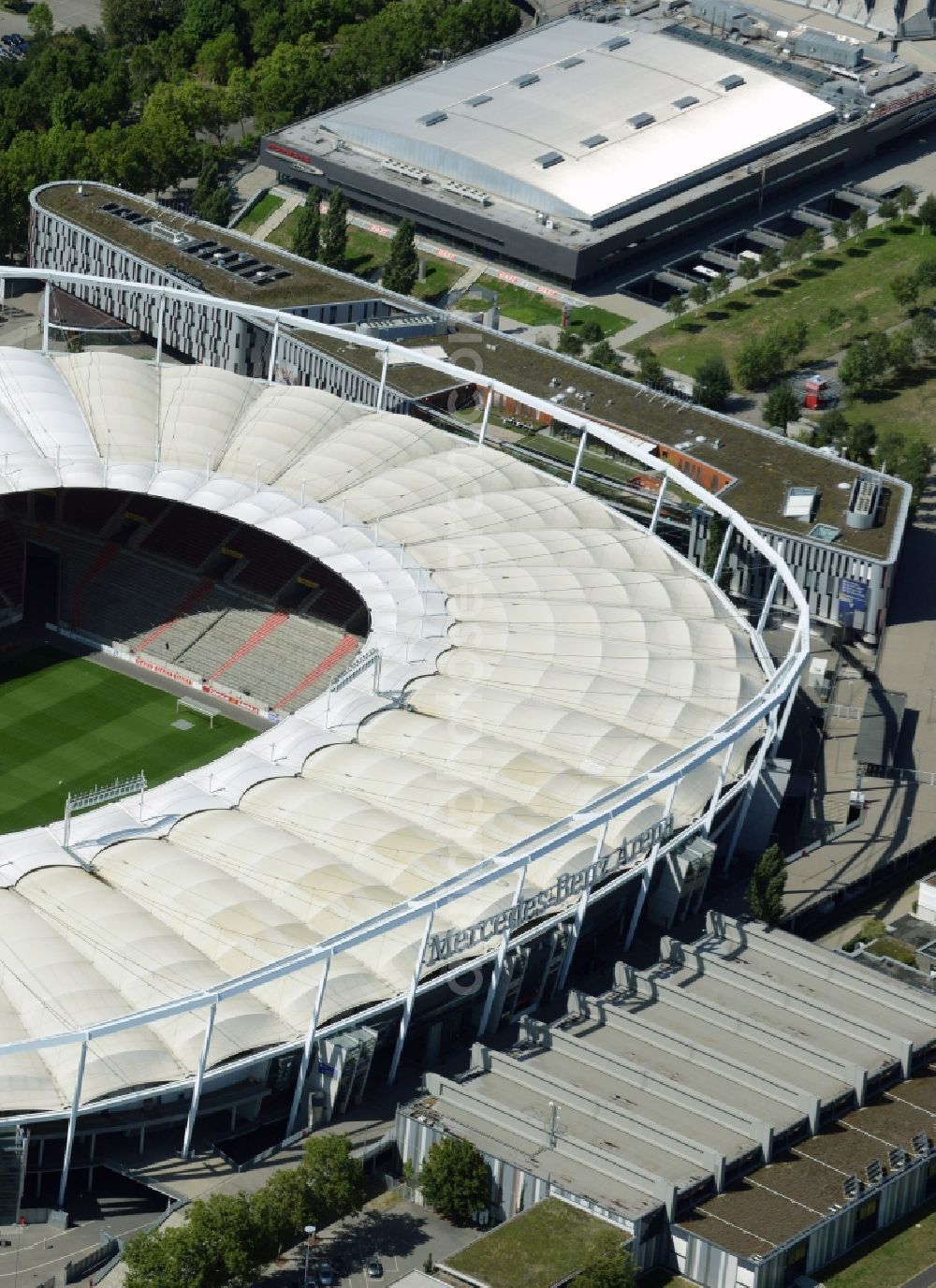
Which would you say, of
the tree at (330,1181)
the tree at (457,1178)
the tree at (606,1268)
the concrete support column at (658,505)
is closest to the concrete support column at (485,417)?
the concrete support column at (658,505)

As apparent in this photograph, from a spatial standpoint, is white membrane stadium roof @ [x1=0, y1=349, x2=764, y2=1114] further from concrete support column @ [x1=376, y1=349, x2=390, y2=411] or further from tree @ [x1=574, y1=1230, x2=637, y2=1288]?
tree @ [x1=574, y1=1230, x2=637, y2=1288]

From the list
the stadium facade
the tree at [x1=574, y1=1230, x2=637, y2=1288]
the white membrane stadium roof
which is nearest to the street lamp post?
the white membrane stadium roof

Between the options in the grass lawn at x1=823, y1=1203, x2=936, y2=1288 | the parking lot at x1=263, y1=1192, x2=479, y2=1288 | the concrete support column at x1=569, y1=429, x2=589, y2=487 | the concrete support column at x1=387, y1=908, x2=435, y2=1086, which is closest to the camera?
the parking lot at x1=263, y1=1192, x2=479, y2=1288

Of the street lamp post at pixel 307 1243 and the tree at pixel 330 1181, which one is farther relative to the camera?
the tree at pixel 330 1181

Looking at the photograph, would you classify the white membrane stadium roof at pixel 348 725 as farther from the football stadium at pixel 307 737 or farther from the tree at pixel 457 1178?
the tree at pixel 457 1178

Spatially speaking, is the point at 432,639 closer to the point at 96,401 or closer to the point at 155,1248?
the point at 96,401

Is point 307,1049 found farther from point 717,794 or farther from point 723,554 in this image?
point 723,554
